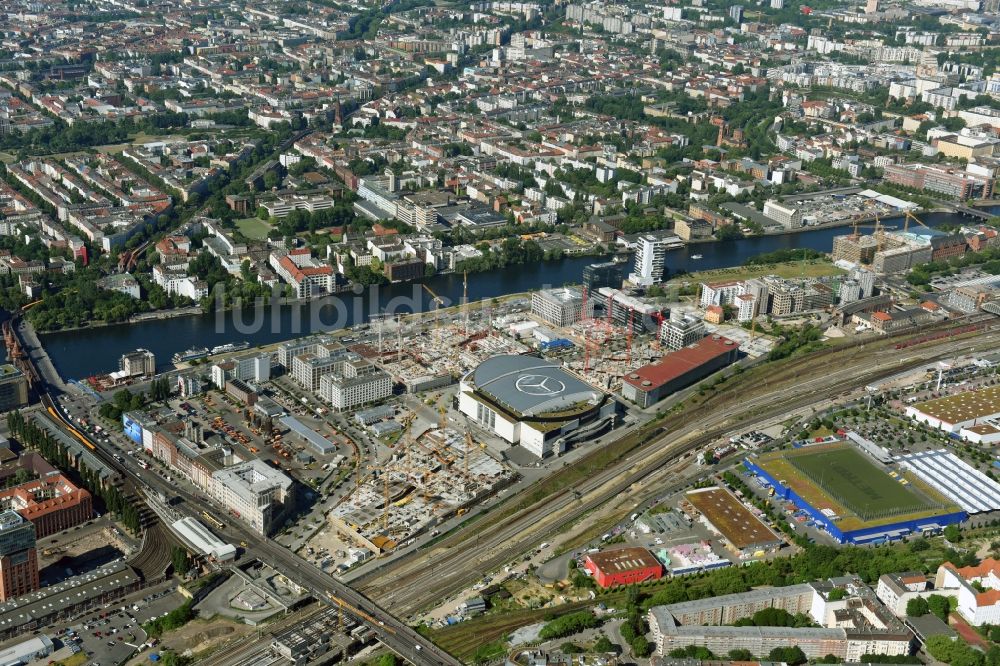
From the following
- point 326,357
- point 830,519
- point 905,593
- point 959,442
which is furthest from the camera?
point 326,357

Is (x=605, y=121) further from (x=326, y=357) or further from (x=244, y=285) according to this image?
(x=326, y=357)

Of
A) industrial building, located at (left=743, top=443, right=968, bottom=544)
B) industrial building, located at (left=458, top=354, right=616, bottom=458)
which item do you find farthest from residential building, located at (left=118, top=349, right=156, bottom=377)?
industrial building, located at (left=743, top=443, right=968, bottom=544)

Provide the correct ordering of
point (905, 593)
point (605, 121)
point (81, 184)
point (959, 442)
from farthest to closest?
point (605, 121), point (81, 184), point (959, 442), point (905, 593)

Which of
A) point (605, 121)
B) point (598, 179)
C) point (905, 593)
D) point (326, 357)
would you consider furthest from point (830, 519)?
point (605, 121)

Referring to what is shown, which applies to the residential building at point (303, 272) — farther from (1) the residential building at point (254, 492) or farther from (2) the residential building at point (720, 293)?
(1) the residential building at point (254, 492)

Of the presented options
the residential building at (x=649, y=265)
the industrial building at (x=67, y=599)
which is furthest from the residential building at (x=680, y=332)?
the industrial building at (x=67, y=599)

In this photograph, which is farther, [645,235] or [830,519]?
[645,235]

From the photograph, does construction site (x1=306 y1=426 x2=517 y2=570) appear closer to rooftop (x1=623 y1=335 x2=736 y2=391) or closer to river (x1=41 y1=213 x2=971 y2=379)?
rooftop (x1=623 y1=335 x2=736 y2=391)
